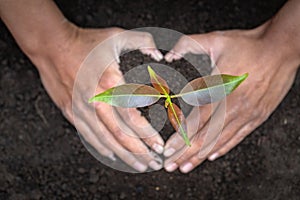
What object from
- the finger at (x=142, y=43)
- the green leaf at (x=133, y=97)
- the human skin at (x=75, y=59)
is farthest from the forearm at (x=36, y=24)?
the green leaf at (x=133, y=97)

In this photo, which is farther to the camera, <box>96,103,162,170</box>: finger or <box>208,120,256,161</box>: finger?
<box>208,120,256,161</box>: finger

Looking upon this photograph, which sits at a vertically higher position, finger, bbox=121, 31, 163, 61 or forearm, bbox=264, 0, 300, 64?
forearm, bbox=264, 0, 300, 64

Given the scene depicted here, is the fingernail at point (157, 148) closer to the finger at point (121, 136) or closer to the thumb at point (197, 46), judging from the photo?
the finger at point (121, 136)

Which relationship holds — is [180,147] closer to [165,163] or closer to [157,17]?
Result: [165,163]

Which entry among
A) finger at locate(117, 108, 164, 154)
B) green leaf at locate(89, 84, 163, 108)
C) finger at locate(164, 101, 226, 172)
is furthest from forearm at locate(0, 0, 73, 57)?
green leaf at locate(89, 84, 163, 108)

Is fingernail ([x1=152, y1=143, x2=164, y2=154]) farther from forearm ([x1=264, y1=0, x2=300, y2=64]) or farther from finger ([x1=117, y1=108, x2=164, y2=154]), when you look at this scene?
forearm ([x1=264, y1=0, x2=300, y2=64])

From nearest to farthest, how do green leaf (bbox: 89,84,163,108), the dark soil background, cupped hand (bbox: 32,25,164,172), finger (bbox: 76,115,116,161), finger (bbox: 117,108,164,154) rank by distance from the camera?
green leaf (bbox: 89,84,163,108) < finger (bbox: 117,108,164,154) < cupped hand (bbox: 32,25,164,172) < finger (bbox: 76,115,116,161) < the dark soil background

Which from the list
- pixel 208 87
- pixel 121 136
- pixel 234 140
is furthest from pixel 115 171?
pixel 208 87

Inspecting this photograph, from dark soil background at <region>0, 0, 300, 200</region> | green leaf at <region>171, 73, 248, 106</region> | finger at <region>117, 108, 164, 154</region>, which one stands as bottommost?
dark soil background at <region>0, 0, 300, 200</region>
